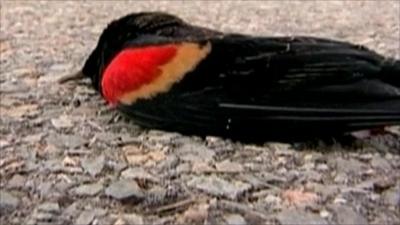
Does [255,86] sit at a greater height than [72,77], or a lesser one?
greater

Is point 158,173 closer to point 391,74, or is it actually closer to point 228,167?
point 228,167

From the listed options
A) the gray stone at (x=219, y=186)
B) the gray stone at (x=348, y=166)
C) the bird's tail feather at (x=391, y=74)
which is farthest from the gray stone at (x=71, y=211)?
the bird's tail feather at (x=391, y=74)

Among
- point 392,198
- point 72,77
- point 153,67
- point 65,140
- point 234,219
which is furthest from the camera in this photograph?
point 72,77

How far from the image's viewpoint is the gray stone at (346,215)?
169cm

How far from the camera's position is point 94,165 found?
200cm

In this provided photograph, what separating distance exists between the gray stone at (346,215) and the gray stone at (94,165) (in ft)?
1.75

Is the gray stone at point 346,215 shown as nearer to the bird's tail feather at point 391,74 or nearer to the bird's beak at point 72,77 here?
the bird's tail feather at point 391,74

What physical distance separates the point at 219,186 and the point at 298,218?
0.70 ft

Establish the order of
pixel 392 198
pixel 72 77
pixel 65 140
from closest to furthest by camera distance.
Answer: pixel 392 198 → pixel 65 140 → pixel 72 77

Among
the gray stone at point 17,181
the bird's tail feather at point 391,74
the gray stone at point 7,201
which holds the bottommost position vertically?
the gray stone at point 17,181

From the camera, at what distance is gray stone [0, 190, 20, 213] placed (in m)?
1.74

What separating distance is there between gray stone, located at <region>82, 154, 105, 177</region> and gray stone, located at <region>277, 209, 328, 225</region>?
450 millimetres

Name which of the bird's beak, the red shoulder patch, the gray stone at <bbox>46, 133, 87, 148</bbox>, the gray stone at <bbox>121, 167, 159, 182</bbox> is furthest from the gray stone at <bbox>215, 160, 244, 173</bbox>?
the bird's beak

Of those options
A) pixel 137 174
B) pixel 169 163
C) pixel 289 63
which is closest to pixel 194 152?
pixel 169 163
